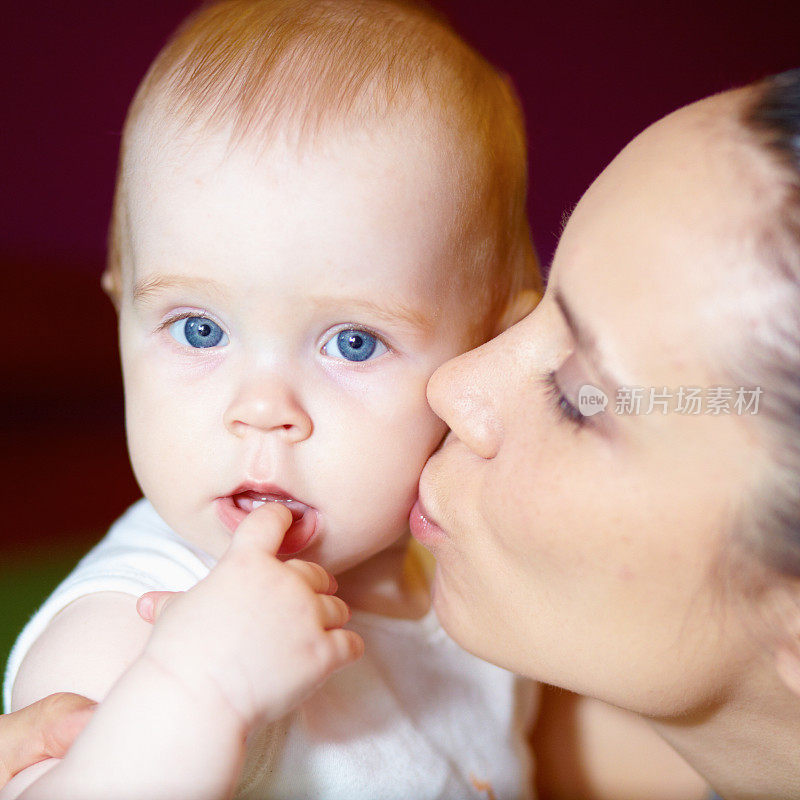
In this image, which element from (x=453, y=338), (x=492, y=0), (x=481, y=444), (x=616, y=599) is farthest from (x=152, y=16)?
(x=616, y=599)

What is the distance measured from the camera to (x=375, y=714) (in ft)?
3.11

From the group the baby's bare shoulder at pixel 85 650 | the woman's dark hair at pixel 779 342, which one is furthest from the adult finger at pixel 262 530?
the woman's dark hair at pixel 779 342

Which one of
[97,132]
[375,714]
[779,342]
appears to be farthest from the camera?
[97,132]

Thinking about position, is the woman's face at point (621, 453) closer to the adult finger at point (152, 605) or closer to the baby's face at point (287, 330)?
the baby's face at point (287, 330)

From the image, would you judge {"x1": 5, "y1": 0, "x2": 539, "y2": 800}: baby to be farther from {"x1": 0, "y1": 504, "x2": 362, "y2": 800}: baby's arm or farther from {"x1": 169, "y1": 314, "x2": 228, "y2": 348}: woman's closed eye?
{"x1": 0, "y1": 504, "x2": 362, "y2": 800}: baby's arm

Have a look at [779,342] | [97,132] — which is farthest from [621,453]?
[97,132]

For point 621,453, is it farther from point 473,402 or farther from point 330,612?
point 330,612

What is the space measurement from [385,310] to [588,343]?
0.21m

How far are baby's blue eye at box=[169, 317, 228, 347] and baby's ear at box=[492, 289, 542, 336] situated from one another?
0.31 metres

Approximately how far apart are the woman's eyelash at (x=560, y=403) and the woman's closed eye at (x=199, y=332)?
0.96 ft

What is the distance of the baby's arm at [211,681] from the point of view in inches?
25.5

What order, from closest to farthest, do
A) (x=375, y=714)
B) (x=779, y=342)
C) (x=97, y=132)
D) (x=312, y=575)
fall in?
(x=779, y=342), (x=312, y=575), (x=375, y=714), (x=97, y=132)

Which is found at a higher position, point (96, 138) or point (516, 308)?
point (516, 308)

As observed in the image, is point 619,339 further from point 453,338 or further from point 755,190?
point 453,338
